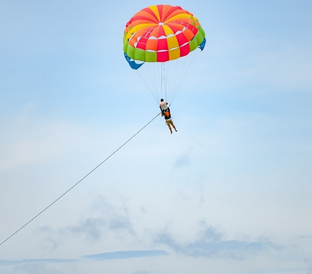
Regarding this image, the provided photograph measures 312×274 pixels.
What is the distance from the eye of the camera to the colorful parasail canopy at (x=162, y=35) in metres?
43.4

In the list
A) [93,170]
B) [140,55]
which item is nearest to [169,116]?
[140,55]

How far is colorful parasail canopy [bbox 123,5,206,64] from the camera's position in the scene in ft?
143

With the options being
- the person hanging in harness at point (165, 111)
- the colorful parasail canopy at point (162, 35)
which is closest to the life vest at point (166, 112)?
the person hanging in harness at point (165, 111)

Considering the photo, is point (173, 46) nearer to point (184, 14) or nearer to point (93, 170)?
point (184, 14)

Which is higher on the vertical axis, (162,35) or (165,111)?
(162,35)

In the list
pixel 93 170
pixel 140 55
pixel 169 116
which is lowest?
pixel 93 170

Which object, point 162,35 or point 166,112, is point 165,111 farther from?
point 162,35

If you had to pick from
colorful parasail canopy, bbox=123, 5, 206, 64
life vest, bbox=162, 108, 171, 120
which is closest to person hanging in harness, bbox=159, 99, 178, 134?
life vest, bbox=162, 108, 171, 120

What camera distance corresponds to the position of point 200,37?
44500mm

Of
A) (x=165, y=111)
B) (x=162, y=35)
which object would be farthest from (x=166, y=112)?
(x=162, y=35)

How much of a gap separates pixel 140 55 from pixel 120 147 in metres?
6.30

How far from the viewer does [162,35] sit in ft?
142

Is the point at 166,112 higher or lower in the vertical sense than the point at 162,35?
lower

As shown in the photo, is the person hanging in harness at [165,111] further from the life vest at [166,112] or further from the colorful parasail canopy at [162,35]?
the colorful parasail canopy at [162,35]
